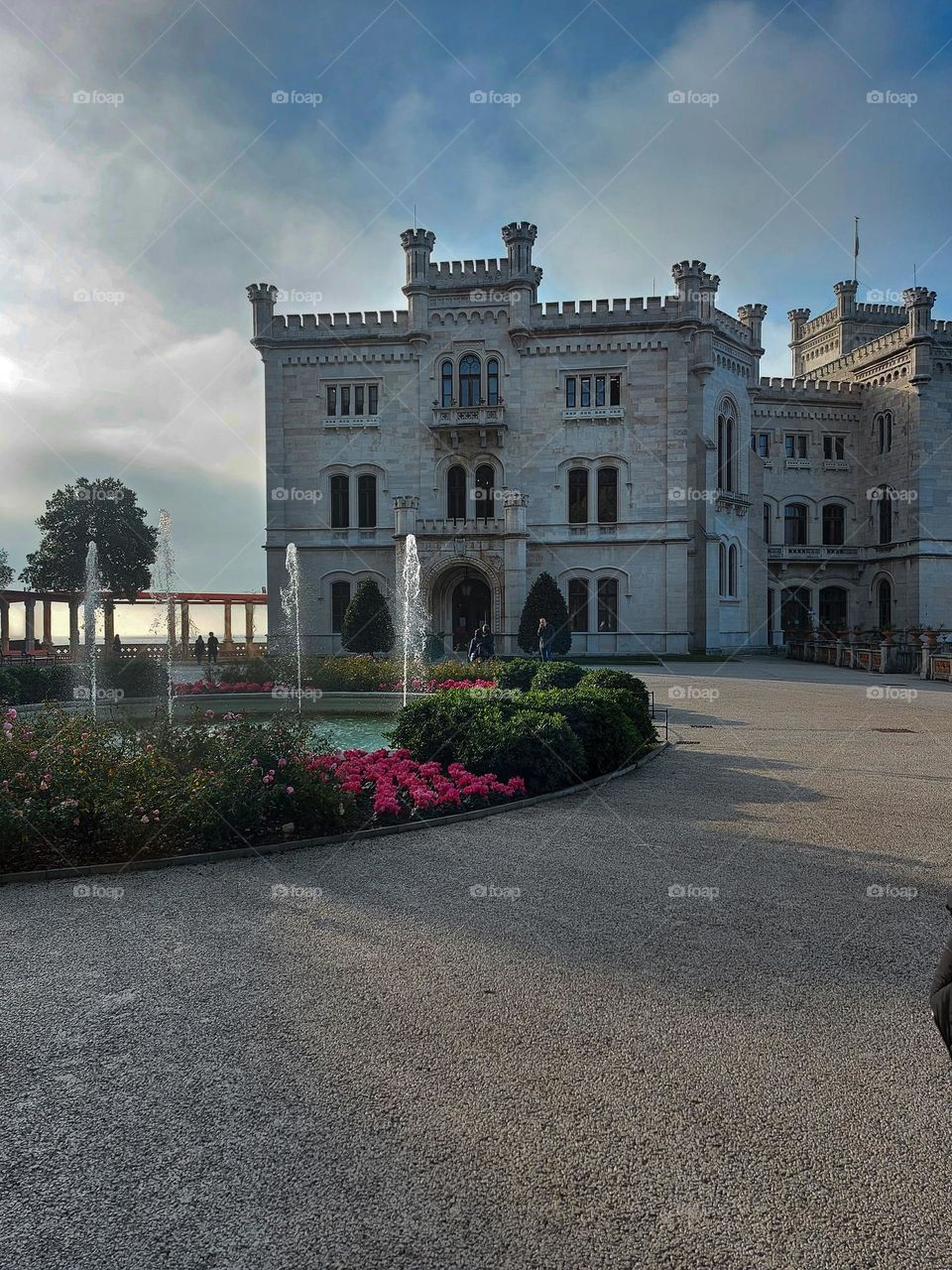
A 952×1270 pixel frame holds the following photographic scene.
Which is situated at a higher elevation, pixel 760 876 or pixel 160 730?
pixel 160 730

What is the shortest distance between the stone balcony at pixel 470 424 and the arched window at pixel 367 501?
12.7 feet

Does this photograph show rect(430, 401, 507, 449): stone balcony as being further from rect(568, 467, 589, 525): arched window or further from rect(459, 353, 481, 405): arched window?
rect(568, 467, 589, 525): arched window

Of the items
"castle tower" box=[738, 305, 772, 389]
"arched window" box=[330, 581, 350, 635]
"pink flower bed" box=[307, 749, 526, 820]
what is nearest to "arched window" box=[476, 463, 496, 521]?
"arched window" box=[330, 581, 350, 635]

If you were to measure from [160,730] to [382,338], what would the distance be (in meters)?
31.6

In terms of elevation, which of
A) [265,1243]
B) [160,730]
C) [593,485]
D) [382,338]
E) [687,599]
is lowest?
[265,1243]

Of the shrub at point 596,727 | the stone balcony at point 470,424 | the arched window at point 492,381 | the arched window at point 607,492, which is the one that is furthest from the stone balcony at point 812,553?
the shrub at point 596,727

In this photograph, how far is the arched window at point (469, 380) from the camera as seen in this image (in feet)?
118

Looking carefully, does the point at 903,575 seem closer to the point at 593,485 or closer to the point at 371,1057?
the point at 593,485

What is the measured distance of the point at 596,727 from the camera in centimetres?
1009

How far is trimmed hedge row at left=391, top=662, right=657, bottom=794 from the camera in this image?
9156 mm

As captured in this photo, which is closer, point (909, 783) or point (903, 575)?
point (909, 783)

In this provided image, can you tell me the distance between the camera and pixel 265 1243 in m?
2.52

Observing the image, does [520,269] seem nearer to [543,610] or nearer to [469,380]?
[469,380]

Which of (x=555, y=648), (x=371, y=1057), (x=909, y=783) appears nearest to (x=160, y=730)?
(x=371, y=1057)
